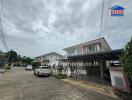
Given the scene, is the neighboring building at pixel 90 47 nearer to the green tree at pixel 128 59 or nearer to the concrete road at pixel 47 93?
the concrete road at pixel 47 93

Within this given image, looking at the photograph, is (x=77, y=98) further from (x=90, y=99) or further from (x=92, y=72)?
(x=92, y=72)

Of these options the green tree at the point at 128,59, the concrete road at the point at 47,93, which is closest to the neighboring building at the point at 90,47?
the concrete road at the point at 47,93

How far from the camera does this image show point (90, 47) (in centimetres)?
2459

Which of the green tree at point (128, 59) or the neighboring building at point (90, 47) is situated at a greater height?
the neighboring building at point (90, 47)

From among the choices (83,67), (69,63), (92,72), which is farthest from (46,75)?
(92,72)

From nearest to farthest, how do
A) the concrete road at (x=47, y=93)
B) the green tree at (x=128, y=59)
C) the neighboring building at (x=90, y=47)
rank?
the green tree at (x=128, y=59)
the concrete road at (x=47, y=93)
the neighboring building at (x=90, y=47)

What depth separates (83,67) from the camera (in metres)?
19.8

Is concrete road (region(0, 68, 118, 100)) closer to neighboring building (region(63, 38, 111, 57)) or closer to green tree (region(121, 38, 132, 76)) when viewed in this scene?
green tree (region(121, 38, 132, 76))

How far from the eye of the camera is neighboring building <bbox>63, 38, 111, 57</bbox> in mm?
22500

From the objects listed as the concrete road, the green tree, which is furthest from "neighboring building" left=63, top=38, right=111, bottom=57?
the green tree

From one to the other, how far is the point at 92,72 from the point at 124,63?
13776mm

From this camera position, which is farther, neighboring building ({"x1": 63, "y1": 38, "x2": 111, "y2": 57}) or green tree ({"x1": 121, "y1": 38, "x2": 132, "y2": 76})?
neighboring building ({"x1": 63, "y1": 38, "x2": 111, "y2": 57})

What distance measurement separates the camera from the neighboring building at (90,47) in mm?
22500

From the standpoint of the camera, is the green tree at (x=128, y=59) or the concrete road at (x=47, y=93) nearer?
the green tree at (x=128, y=59)
